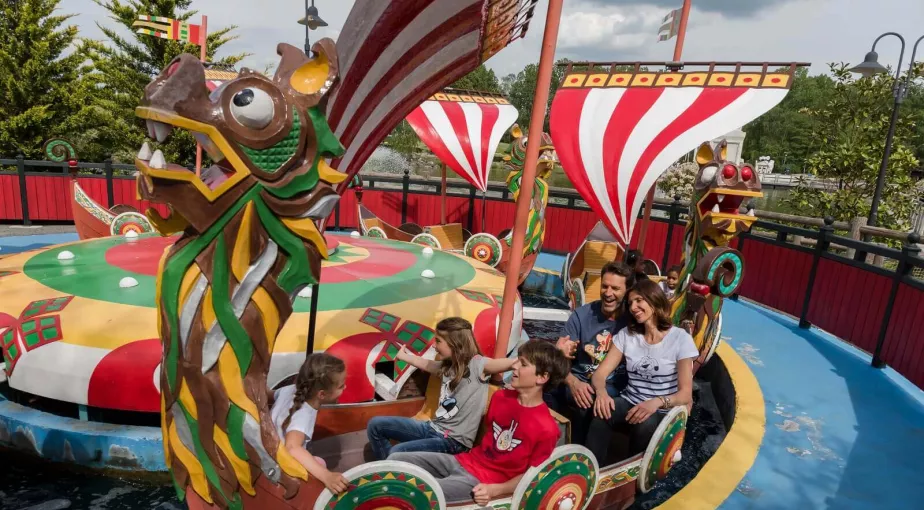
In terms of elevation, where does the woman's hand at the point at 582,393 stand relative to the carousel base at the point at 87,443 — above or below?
above

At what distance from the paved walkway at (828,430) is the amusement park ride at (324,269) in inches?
26.4

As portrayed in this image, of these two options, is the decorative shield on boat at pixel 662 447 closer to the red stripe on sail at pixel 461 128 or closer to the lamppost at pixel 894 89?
the red stripe on sail at pixel 461 128

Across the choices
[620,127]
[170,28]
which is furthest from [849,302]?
[170,28]

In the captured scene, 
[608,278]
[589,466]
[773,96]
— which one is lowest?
[589,466]

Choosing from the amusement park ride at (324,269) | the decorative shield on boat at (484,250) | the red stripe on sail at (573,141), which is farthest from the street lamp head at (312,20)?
the red stripe on sail at (573,141)

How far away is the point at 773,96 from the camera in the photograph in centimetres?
415

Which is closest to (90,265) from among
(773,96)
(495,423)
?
(495,423)

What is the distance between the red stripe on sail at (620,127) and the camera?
159 inches

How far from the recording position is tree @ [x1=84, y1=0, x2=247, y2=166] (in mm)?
18031

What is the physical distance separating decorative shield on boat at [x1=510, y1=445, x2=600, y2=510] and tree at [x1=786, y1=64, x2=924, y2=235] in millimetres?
9318

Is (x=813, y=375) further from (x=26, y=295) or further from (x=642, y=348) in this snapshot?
(x=26, y=295)

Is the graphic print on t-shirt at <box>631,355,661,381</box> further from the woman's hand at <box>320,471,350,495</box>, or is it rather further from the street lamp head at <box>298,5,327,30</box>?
the street lamp head at <box>298,5,327,30</box>

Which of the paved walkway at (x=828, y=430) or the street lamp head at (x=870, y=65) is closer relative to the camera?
the paved walkway at (x=828, y=430)

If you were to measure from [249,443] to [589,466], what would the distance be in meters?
1.47
